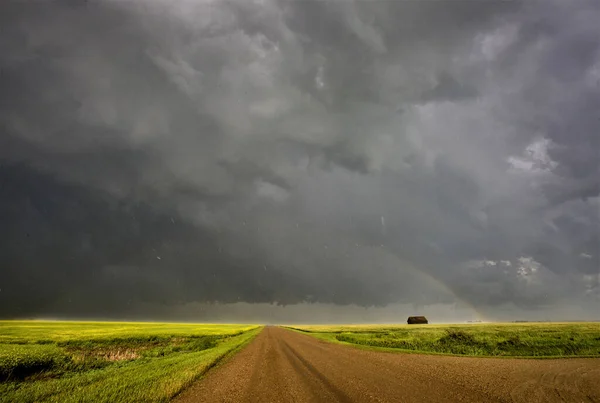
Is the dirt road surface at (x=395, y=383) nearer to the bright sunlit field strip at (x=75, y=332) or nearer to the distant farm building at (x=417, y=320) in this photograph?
the bright sunlit field strip at (x=75, y=332)

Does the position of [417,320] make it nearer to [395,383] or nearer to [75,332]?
[75,332]

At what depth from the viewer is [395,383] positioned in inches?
603

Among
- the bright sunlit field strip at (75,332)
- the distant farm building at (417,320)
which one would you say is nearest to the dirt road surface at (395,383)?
the bright sunlit field strip at (75,332)

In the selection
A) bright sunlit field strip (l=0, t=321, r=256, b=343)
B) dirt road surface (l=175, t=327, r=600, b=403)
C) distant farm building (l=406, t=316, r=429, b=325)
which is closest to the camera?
dirt road surface (l=175, t=327, r=600, b=403)

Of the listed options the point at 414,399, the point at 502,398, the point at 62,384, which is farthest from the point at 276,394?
the point at 62,384

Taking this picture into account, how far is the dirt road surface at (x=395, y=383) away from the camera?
42.4ft

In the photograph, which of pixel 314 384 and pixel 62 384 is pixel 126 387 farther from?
pixel 314 384

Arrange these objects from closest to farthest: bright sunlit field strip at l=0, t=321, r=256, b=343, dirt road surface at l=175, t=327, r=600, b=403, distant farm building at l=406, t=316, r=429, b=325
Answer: dirt road surface at l=175, t=327, r=600, b=403
bright sunlit field strip at l=0, t=321, r=256, b=343
distant farm building at l=406, t=316, r=429, b=325

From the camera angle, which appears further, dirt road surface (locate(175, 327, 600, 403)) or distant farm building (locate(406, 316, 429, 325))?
distant farm building (locate(406, 316, 429, 325))

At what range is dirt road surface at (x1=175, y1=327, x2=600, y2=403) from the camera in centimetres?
1292

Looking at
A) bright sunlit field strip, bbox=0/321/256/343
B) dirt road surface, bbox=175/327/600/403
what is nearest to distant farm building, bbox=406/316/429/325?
bright sunlit field strip, bbox=0/321/256/343

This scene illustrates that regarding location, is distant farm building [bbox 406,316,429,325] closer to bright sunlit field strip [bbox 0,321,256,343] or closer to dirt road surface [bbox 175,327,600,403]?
bright sunlit field strip [bbox 0,321,256,343]

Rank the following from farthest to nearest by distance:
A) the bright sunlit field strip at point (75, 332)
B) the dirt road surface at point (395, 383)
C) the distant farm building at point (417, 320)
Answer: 1. the distant farm building at point (417, 320)
2. the bright sunlit field strip at point (75, 332)
3. the dirt road surface at point (395, 383)

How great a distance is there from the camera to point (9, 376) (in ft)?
70.6
